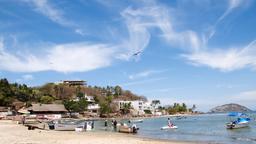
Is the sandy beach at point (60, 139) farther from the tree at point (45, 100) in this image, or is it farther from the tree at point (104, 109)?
the tree at point (104, 109)

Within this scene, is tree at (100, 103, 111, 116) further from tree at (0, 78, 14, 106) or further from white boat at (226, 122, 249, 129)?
white boat at (226, 122, 249, 129)

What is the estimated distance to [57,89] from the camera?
652 feet

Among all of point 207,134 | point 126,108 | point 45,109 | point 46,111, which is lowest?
point 207,134

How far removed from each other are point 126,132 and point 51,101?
105503 millimetres

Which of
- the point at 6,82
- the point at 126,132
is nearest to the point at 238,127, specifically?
the point at 126,132

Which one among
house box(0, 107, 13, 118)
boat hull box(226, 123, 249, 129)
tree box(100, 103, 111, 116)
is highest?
tree box(100, 103, 111, 116)

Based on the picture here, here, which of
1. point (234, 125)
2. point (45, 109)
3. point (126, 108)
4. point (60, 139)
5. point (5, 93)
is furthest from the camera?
point (126, 108)

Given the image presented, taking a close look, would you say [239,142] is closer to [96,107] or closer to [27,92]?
[27,92]

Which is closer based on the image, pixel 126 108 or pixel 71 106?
pixel 71 106

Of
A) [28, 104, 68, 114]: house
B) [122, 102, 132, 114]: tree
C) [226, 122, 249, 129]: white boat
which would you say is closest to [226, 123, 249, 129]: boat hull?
[226, 122, 249, 129]: white boat

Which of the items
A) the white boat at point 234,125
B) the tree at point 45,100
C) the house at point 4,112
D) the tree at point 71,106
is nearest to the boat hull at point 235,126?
the white boat at point 234,125

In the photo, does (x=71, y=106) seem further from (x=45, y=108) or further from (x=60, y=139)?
(x=60, y=139)

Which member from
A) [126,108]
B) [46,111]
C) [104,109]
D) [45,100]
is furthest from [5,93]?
[126,108]

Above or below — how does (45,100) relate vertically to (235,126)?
above
